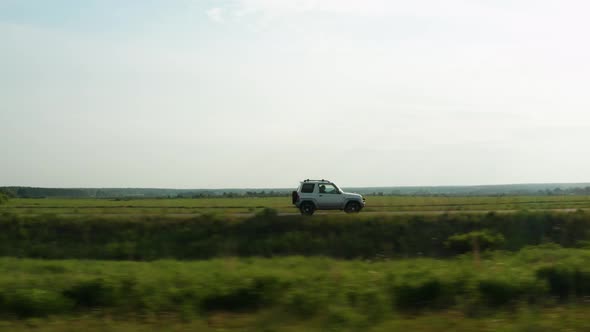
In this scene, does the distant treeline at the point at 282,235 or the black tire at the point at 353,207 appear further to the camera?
the black tire at the point at 353,207

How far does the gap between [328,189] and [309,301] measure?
74.1 feet

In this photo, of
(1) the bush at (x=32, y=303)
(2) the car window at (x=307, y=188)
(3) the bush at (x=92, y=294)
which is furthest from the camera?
(2) the car window at (x=307, y=188)

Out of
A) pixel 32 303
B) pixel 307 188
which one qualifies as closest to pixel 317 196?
pixel 307 188

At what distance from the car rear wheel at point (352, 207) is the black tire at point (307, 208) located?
80.8 inches

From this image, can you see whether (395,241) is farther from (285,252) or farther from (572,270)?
(572,270)

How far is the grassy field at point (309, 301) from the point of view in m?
9.16

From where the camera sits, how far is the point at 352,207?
Answer: 33.0 metres

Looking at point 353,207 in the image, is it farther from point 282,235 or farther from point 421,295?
point 421,295

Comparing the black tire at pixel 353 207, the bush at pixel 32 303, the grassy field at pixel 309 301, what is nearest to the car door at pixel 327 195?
the black tire at pixel 353 207

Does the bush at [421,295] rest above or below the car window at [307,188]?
below

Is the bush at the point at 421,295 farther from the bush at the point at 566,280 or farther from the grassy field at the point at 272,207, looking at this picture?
the grassy field at the point at 272,207

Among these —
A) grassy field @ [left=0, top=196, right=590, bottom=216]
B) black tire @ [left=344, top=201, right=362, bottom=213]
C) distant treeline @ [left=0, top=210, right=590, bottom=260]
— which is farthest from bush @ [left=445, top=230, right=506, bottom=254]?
grassy field @ [left=0, top=196, right=590, bottom=216]

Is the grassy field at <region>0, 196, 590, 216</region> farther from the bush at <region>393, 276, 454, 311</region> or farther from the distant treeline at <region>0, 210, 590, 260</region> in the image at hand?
the bush at <region>393, 276, 454, 311</region>

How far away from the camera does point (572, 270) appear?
12.6 metres
